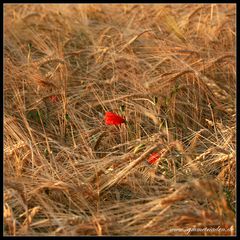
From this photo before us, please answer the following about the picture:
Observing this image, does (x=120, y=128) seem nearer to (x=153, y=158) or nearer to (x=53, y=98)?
(x=153, y=158)

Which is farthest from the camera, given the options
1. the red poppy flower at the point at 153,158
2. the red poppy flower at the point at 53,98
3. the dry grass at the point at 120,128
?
the red poppy flower at the point at 53,98

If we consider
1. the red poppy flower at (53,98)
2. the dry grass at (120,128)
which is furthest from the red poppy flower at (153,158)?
the red poppy flower at (53,98)

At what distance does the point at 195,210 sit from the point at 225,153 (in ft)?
1.39

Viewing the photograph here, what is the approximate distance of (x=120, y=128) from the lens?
7.59 feet

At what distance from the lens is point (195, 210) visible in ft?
5.30

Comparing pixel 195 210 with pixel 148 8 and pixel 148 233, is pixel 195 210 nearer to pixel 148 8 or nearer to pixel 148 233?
pixel 148 233

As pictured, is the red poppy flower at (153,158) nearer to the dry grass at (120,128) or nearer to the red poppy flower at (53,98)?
the dry grass at (120,128)

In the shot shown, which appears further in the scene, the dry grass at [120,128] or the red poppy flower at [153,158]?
the red poppy flower at [153,158]

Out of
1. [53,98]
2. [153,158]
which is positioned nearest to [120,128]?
[153,158]

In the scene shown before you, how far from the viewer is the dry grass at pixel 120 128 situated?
170 cm

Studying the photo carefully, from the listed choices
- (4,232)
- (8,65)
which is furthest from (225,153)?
(8,65)

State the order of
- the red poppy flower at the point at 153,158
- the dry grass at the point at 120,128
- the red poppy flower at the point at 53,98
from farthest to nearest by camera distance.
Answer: the red poppy flower at the point at 53,98
the red poppy flower at the point at 153,158
the dry grass at the point at 120,128

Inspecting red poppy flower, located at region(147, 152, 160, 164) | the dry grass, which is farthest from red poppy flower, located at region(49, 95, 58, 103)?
red poppy flower, located at region(147, 152, 160, 164)

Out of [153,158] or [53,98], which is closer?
[153,158]
